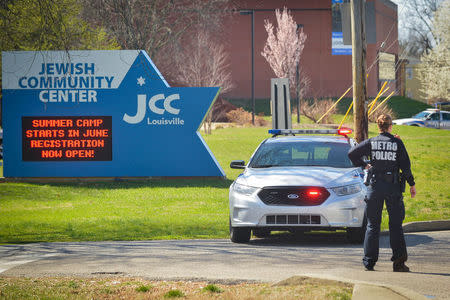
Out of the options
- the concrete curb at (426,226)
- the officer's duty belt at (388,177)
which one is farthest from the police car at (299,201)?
the concrete curb at (426,226)

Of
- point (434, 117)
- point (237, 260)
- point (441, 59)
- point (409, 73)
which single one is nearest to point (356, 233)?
point (237, 260)

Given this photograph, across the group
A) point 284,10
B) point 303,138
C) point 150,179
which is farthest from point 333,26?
point 303,138

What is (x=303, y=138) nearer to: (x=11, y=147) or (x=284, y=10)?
(x=11, y=147)

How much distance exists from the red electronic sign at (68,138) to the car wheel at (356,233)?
11.8m

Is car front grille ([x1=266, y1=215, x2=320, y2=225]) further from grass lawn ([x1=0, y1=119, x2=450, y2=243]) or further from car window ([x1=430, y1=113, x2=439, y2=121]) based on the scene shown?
car window ([x1=430, y1=113, x2=439, y2=121])

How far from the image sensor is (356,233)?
12273 mm

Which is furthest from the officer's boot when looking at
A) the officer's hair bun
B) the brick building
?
the brick building

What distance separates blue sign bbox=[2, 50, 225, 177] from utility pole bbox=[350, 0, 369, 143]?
726cm

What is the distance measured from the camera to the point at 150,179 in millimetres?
24062

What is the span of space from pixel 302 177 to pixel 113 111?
12.2 m

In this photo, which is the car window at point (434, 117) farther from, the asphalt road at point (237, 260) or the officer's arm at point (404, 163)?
the officer's arm at point (404, 163)

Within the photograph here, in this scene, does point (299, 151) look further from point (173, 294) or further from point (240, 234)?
point (173, 294)

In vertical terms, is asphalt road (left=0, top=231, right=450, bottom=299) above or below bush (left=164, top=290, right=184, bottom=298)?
below

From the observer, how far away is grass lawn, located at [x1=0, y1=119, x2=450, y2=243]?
15.1 m
